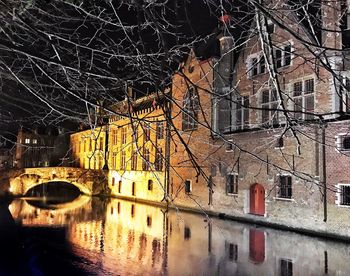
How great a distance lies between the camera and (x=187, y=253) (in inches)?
450

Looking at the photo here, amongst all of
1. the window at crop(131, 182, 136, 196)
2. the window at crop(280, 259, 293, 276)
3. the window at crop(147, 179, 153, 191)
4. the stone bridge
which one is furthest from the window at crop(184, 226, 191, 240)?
the stone bridge

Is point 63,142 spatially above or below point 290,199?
above

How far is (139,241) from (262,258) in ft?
14.6

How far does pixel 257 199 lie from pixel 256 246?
16.0ft

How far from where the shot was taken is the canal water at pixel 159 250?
971cm

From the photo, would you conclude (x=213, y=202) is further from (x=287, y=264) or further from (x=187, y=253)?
(x=287, y=264)

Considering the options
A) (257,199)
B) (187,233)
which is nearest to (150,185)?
(257,199)

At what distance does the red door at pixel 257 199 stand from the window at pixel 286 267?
6359 mm

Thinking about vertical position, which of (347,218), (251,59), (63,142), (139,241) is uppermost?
(251,59)

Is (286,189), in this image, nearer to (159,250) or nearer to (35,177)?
(159,250)

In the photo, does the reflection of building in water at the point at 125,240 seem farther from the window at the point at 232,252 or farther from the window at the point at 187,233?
the window at the point at 232,252

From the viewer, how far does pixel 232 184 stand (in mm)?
18297

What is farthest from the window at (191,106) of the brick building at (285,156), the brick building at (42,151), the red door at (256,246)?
the brick building at (42,151)

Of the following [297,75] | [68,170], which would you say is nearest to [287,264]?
[297,75]
